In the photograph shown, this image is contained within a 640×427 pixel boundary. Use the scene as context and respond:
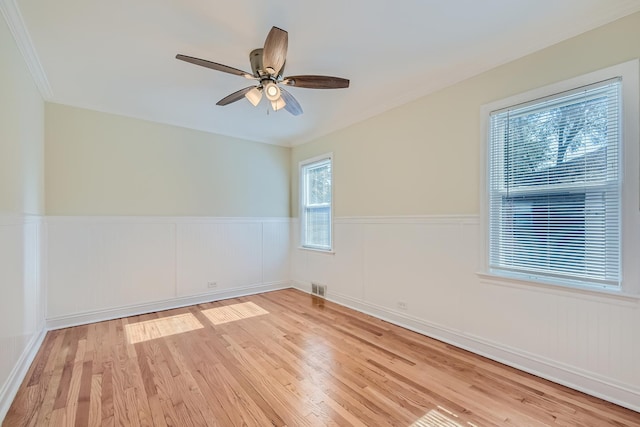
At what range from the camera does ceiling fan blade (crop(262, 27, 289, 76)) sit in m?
1.80

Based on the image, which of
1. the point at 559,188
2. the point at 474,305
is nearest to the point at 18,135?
the point at 474,305

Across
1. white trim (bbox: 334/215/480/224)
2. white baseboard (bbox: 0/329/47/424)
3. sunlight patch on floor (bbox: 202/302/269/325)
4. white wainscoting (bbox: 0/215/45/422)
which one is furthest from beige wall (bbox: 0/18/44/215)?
white trim (bbox: 334/215/480/224)

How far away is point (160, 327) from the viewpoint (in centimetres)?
327

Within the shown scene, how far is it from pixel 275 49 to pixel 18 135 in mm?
2122

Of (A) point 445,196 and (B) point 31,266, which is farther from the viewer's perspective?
(A) point 445,196

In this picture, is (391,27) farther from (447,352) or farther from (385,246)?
(447,352)

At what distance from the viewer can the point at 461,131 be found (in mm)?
2738

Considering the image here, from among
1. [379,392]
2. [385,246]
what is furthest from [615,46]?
[379,392]

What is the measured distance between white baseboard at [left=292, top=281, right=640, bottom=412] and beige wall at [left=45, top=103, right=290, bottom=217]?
2.79 meters

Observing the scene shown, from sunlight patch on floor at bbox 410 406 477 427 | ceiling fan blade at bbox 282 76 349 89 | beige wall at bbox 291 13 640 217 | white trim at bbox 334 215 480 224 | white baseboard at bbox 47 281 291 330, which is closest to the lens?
sunlight patch on floor at bbox 410 406 477 427

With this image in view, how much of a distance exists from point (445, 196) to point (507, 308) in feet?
3.61

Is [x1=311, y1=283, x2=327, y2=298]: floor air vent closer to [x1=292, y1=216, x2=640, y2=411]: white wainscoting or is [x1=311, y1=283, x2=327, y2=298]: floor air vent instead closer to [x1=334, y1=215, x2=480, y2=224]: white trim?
[x1=292, y1=216, x2=640, y2=411]: white wainscoting

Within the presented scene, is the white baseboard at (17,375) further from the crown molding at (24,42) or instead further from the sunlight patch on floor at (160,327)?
the crown molding at (24,42)

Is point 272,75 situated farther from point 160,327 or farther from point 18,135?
point 160,327
